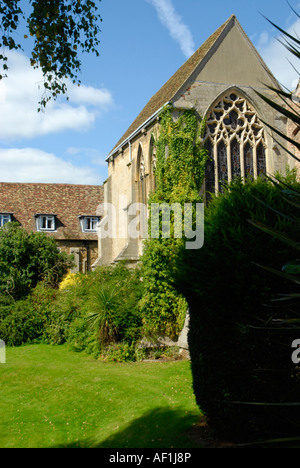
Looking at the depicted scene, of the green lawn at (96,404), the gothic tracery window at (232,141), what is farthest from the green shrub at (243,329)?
the gothic tracery window at (232,141)

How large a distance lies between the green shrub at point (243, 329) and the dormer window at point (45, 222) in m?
28.6

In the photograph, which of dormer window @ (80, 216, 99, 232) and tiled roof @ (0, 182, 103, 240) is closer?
tiled roof @ (0, 182, 103, 240)

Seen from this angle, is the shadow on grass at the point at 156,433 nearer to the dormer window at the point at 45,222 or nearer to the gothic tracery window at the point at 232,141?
the gothic tracery window at the point at 232,141

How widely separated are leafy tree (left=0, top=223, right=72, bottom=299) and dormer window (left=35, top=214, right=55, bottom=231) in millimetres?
8658

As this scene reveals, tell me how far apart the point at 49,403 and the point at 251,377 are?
19.1ft

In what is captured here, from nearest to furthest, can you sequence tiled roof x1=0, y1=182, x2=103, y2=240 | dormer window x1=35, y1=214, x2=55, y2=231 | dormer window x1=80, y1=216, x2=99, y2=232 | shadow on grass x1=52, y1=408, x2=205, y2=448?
shadow on grass x1=52, y1=408, x2=205, y2=448, dormer window x1=35, y1=214, x2=55, y2=231, tiled roof x1=0, y1=182, x2=103, y2=240, dormer window x1=80, y1=216, x2=99, y2=232

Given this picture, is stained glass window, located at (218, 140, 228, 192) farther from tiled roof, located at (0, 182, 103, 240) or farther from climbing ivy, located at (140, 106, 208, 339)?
tiled roof, located at (0, 182, 103, 240)

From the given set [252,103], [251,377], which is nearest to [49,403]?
[251,377]

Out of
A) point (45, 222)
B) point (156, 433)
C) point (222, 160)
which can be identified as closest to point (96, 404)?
point (156, 433)

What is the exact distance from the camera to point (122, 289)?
51.2ft

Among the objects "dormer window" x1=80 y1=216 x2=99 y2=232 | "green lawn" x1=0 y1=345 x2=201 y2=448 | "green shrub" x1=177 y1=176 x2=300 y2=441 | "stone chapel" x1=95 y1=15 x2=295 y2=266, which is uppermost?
"stone chapel" x1=95 y1=15 x2=295 y2=266

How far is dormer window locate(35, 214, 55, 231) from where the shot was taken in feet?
110

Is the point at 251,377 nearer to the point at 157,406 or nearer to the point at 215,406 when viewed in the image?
the point at 215,406

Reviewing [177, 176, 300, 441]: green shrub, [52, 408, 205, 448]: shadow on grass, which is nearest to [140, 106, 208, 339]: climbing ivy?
[52, 408, 205, 448]: shadow on grass
